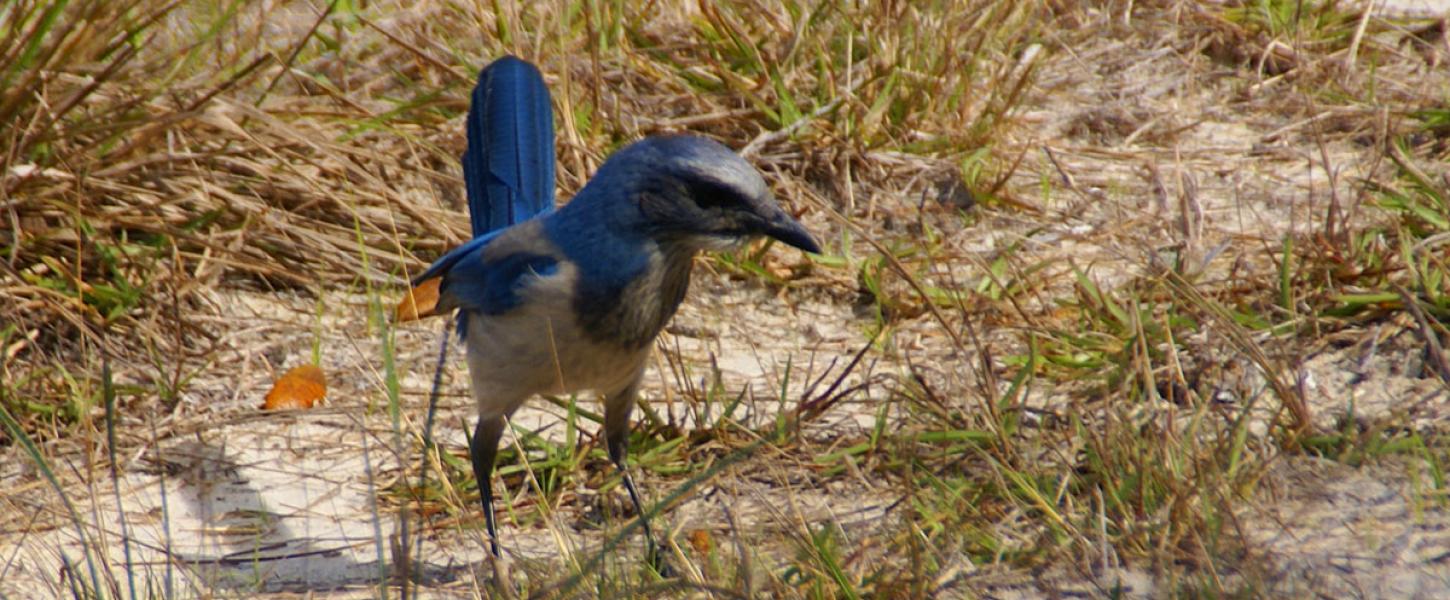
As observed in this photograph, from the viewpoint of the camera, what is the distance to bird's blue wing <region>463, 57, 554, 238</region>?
3885 mm

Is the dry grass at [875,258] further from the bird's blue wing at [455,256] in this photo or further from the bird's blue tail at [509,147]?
the bird's blue tail at [509,147]

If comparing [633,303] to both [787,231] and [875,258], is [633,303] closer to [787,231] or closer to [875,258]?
[787,231]

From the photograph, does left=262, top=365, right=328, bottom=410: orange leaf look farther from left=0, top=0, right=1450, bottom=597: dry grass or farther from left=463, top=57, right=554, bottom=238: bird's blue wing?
left=463, top=57, right=554, bottom=238: bird's blue wing

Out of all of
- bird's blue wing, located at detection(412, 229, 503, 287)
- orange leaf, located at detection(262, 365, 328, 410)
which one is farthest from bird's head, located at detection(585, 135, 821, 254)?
orange leaf, located at detection(262, 365, 328, 410)

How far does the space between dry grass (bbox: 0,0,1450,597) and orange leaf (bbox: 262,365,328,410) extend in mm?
109

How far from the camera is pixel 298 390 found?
4047 millimetres

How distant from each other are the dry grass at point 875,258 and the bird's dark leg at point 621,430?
0.13m

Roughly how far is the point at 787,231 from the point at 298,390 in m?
1.59

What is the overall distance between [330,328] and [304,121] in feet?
2.31

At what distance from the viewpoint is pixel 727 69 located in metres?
5.07

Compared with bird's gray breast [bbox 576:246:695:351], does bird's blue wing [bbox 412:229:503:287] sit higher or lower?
higher

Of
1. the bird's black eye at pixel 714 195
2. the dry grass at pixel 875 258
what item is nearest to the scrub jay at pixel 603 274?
the bird's black eye at pixel 714 195

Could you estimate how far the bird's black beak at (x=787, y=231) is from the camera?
3127 mm

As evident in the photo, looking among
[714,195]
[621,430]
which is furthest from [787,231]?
[621,430]
